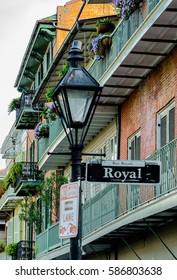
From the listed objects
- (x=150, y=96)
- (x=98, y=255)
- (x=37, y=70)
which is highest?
(x=37, y=70)

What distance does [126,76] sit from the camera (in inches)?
939

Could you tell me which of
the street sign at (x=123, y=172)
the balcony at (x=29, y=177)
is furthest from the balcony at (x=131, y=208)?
the balcony at (x=29, y=177)

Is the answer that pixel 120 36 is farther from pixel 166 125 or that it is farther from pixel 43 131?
pixel 43 131

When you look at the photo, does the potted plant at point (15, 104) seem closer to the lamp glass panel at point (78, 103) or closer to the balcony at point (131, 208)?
the balcony at point (131, 208)

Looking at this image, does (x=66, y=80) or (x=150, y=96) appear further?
(x=150, y=96)

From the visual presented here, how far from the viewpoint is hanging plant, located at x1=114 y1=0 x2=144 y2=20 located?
21.4m

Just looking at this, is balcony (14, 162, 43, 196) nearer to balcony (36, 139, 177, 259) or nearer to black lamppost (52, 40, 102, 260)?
balcony (36, 139, 177, 259)

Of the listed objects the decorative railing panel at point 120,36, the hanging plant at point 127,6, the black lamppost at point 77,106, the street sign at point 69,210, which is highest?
the hanging plant at point 127,6

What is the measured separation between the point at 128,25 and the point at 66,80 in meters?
10.7

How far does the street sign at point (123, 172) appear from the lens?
453 inches

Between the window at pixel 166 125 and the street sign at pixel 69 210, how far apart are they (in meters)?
10.0

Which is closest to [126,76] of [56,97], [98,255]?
[98,255]

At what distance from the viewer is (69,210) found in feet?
37.2

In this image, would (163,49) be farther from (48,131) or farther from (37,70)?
(37,70)
